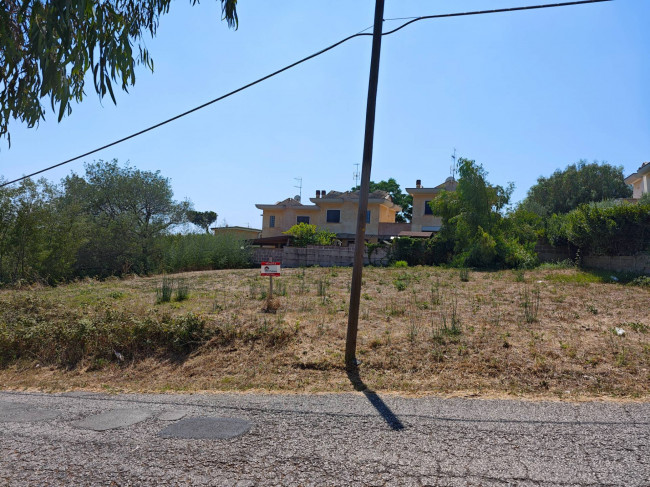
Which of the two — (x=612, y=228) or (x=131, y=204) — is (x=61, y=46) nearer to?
(x=612, y=228)

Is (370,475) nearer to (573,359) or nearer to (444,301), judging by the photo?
(573,359)

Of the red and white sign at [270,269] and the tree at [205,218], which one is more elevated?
the tree at [205,218]

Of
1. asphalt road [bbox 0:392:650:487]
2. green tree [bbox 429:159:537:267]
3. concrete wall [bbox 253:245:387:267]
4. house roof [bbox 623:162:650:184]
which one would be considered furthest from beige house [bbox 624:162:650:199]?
asphalt road [bbox 0:392:650:487]

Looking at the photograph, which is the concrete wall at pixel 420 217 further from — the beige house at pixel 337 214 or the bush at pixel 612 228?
the bush at pixel 612 228

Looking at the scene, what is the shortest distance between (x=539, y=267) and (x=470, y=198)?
5054 mm

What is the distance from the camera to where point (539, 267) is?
19656mm

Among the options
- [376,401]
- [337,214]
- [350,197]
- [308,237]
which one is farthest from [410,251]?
[376,401]

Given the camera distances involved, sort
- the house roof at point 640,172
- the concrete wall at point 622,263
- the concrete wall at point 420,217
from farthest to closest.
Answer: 1. the concrete wall at point 420,217
2. the house roof at point 640,172
3. the concrete wall at point 622,263

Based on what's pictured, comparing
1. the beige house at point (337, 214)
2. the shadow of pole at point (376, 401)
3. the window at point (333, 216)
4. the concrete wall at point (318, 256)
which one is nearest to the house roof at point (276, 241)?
the beige house at point (337, 214)

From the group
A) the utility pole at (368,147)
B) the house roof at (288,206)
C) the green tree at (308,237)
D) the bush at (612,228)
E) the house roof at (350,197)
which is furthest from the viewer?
the house roof at (288,206)

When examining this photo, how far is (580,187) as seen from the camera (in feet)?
129

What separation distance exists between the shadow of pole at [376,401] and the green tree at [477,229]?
15096 millimetres

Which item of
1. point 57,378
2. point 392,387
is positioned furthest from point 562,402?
point 57,378

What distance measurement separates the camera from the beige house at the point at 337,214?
128 feet
